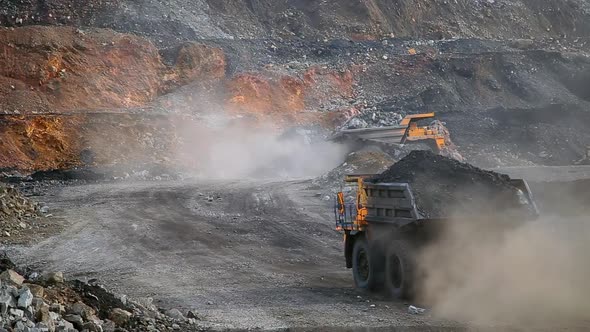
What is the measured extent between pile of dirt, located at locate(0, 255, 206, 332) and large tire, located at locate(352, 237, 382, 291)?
9.79 feet

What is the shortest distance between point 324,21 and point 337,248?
39334 millimetres

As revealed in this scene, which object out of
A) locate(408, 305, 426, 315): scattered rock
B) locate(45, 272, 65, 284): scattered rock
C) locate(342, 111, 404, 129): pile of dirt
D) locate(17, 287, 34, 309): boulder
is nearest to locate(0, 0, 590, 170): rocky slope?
locate(342, 111, 404, 129): pile of dirt

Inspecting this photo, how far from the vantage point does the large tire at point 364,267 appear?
12977 mm

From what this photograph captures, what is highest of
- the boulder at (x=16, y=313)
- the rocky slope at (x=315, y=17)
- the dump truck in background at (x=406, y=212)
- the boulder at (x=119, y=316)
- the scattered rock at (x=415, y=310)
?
the rocky slope at (x=315, y=17)

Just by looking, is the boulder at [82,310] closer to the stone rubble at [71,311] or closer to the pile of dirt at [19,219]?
the stone rubble at [71,311]

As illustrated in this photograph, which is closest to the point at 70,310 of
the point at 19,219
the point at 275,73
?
the point at 19,219

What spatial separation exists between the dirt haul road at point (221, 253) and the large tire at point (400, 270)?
259 millimetres

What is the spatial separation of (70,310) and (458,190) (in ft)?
18.4

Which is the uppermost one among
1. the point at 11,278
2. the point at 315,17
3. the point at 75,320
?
the point at 315,17

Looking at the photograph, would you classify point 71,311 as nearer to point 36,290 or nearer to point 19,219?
point 36,290

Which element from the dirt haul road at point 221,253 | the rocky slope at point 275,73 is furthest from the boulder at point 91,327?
the rocky slope at point 275,73

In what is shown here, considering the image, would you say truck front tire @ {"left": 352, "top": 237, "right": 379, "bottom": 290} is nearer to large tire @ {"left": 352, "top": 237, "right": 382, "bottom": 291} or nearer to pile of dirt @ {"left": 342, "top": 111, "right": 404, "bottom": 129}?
large tire @ {"left": 352, "top": 237, "right": 382, "bottom": 291}

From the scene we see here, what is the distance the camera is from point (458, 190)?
1186 cm

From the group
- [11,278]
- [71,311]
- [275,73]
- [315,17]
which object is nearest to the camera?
[71,311]
